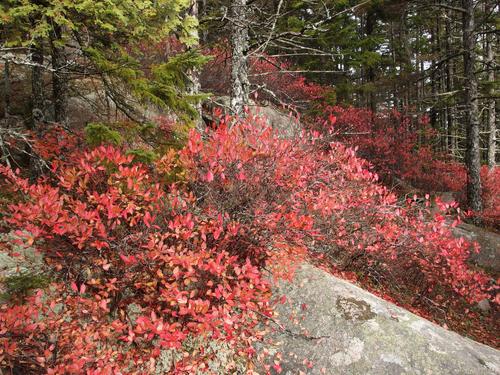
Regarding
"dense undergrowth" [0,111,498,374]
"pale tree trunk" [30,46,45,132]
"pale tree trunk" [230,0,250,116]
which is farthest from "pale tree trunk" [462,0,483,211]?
"pale tree trunk" [30,46,45,132]

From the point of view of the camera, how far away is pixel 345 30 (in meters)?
16.7

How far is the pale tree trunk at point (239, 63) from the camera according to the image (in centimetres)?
720

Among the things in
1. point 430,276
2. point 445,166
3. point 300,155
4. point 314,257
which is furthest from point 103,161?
point 445,166

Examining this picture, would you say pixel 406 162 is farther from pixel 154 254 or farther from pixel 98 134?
pixel 154 254

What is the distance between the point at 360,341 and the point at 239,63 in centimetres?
578

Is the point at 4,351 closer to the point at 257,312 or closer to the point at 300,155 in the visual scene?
the point at 257,312

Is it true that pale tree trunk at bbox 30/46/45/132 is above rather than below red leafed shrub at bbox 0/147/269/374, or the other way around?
above

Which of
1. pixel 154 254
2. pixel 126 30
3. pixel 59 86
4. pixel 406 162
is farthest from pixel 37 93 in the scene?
pixel 406 162

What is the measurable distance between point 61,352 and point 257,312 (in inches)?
86.8

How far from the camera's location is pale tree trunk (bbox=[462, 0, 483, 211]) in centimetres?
1138

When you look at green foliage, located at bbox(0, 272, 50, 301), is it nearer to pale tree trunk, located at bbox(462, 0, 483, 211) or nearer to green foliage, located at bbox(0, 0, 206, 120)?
green foliage, located at bbox(0, 0, 206, 120)

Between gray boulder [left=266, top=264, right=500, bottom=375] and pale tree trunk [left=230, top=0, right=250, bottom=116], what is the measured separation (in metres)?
4.32

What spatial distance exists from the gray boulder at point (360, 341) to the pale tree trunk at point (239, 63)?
4321mm

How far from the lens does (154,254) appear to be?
11.4 ft
